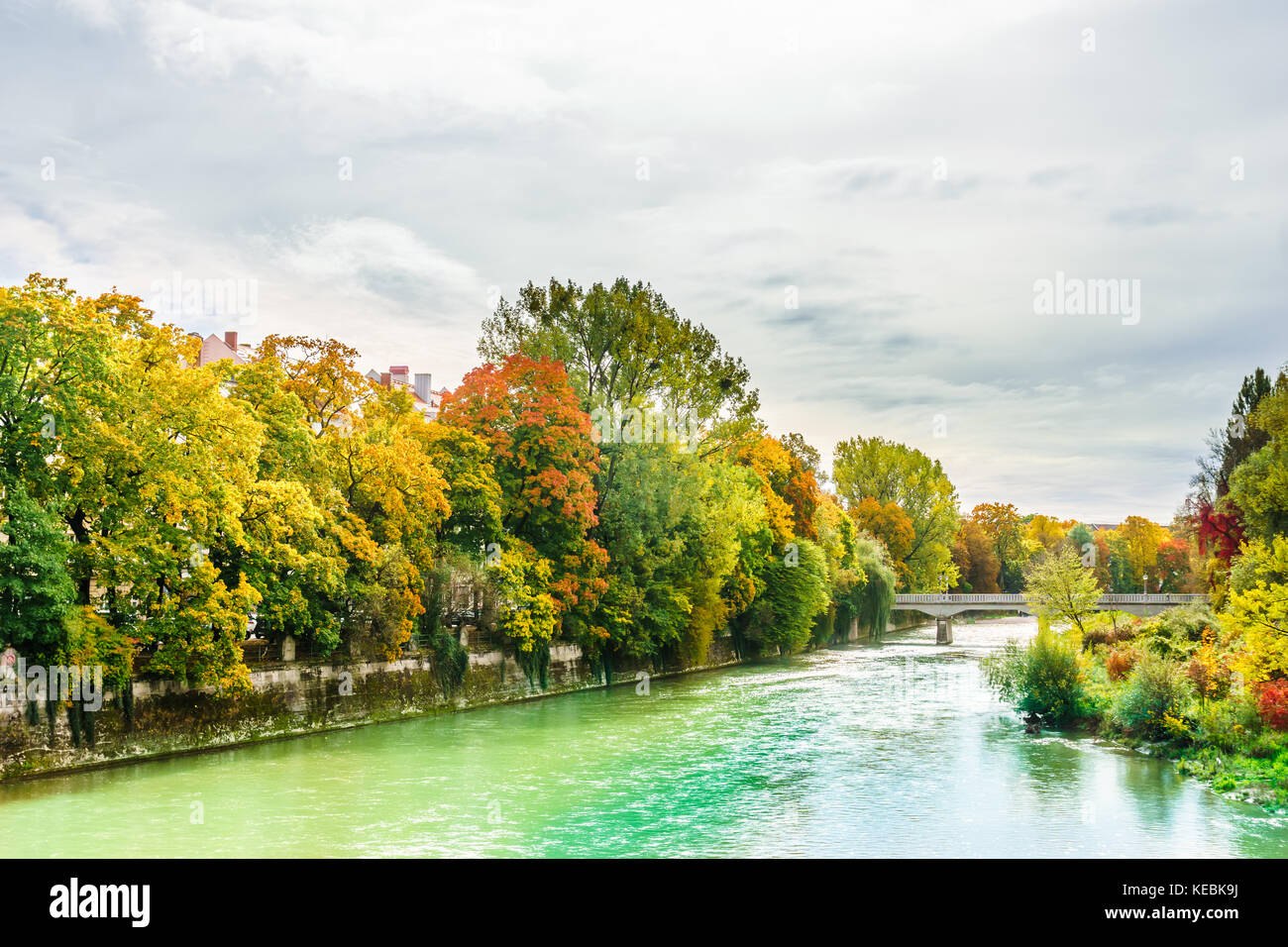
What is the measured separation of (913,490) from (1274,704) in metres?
69.6

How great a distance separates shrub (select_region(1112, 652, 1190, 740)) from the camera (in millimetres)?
25047

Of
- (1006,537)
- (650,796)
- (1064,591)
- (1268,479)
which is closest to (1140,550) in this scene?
(1006,537)

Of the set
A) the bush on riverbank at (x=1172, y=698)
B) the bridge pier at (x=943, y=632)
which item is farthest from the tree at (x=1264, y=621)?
the bridge pier at (x=943, y=632)

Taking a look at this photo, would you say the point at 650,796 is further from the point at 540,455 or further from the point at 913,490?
the point at 913,490

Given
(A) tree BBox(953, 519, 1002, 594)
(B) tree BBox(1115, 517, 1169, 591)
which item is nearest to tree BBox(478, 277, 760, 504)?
(A) tree BBox(953, 519, 1002, 594)

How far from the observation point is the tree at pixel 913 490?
89.2m

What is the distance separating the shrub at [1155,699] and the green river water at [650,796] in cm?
93

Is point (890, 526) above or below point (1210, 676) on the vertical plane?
above

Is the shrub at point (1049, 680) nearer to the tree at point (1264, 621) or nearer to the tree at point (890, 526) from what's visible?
the tree at point (1264, 621)

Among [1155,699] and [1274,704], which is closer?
[1274,704]

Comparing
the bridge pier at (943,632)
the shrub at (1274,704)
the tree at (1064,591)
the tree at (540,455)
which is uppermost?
the tree at (540,455)

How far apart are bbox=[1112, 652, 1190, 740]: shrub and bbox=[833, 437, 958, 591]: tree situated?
6319 cm

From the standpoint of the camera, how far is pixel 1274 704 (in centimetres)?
2169
